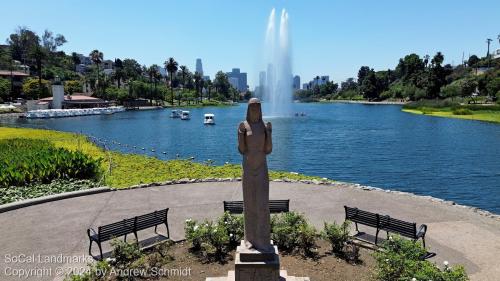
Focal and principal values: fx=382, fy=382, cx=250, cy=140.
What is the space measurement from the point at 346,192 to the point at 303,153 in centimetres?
2124

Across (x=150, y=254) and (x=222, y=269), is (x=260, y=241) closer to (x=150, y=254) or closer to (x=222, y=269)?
(x=222, y=269)

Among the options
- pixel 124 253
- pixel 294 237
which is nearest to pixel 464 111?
pixel 294 237

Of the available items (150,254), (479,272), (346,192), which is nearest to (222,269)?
(150,254)

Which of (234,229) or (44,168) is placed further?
(44,168)

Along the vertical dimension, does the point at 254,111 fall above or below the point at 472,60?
below

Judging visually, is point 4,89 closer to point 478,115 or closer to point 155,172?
point 155,172

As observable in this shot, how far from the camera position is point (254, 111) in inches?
300

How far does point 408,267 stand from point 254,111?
444 cm

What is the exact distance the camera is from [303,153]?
3800 centimetres

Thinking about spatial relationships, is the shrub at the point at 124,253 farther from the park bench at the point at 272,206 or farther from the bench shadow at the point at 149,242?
the park bench at the point at 272,206

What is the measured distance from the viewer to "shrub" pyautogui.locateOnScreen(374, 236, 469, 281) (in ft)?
23.2

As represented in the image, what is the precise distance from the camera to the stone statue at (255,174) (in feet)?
24.9

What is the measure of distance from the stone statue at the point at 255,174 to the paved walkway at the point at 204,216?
15.2ft

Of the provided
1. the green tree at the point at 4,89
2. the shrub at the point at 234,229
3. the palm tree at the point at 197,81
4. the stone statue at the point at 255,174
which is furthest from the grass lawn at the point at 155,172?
the palm tree at the point at 197,81
